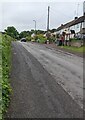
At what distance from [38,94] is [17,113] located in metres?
2.37

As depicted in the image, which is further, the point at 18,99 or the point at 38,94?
the point at 38,94

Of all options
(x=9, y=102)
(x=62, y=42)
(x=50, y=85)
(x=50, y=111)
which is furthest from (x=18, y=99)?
(x=62, y=42)

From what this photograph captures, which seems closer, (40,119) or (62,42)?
(40,119)

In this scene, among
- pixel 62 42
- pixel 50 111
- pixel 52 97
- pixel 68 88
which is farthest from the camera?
pixel 62 42

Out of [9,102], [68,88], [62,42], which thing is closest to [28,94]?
[9,102]

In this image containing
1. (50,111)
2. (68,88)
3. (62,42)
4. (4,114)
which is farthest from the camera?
(62,42)

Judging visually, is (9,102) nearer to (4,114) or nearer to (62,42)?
(4,114)

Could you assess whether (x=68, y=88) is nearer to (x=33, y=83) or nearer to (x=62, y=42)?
(x=33, y=83)

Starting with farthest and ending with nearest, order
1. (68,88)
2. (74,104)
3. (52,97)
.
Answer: (68,88), (52,97), (74,104)

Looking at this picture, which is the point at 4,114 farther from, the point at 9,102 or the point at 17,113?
the point at 9,102

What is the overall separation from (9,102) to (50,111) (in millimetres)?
1194

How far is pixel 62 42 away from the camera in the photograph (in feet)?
194

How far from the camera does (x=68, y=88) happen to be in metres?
11.8

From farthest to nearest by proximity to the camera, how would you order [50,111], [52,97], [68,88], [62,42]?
Answer: 1. [62,42]
2. [68,88]
3. [52,97]
4. [50,111]
